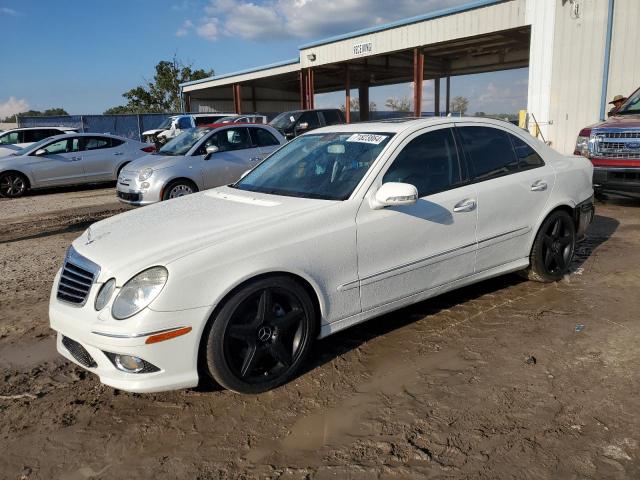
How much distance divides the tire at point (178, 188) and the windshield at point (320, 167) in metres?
4.84

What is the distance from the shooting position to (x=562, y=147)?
1370 centimetres

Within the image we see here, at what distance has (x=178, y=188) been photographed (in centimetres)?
909

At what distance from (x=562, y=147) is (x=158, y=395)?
43.3 feet

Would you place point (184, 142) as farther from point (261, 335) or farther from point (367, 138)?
point (261, 335)

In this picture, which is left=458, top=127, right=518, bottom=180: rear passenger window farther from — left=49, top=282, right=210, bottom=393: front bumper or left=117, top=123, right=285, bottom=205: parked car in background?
left=117, top=123, right=285, bottom=205: parked car in background

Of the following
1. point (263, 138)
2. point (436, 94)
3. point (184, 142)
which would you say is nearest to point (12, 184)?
point (184, 142)

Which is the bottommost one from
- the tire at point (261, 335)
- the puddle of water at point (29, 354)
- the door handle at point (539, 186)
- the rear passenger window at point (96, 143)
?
the puddle of water at point (29, 354)

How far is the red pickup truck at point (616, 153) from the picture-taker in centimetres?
788

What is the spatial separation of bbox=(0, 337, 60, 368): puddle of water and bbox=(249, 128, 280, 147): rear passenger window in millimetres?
6662

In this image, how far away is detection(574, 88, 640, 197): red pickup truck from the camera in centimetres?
788

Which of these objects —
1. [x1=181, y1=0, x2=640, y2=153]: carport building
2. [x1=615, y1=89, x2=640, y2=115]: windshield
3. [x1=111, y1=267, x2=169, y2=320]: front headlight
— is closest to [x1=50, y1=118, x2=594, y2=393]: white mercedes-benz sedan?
[x1=111, y1=267, x2=169, y2=320]: front headlight

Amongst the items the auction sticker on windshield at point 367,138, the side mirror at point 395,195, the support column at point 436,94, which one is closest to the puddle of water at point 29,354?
the side mirror at point 395,195

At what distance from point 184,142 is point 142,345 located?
25.6 feet

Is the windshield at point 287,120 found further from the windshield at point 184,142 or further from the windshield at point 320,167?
the windshield at point 320,167
